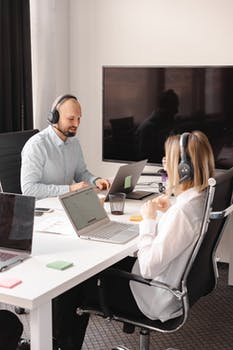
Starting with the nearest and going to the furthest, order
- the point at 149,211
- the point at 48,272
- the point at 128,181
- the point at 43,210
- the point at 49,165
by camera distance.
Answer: the point at 48,272 < the point at 149,211 < the point at 43,210 < the point at 128,181 < the point at 49,165

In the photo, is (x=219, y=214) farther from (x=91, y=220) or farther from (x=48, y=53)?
(x=48, y=53)

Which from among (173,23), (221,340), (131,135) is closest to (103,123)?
(131,135)

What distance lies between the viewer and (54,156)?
10.9ft

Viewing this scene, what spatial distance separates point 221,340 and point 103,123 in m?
1.84

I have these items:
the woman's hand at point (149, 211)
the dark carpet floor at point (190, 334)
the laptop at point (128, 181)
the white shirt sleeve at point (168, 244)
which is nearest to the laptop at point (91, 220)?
the woman's hand at point (149, 211)

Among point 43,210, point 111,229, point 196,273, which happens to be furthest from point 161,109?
point 196,273

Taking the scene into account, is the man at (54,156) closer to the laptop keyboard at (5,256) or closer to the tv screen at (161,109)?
the tv screen at (161,109)

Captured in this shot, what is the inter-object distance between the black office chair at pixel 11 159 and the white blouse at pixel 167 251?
1.51m

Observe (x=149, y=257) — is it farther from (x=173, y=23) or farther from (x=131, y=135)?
(x=173, y=23)

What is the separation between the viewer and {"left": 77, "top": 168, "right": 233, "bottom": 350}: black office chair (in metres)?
2.05

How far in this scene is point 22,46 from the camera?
3990 mm

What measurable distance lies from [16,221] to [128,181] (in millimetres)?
1132

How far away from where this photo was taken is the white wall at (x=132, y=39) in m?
3.87

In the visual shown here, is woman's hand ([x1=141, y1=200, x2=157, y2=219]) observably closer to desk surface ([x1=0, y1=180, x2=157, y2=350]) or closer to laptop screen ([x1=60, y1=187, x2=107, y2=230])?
desk surface ([x1=0, y1=180, x2=157, y2=350])
